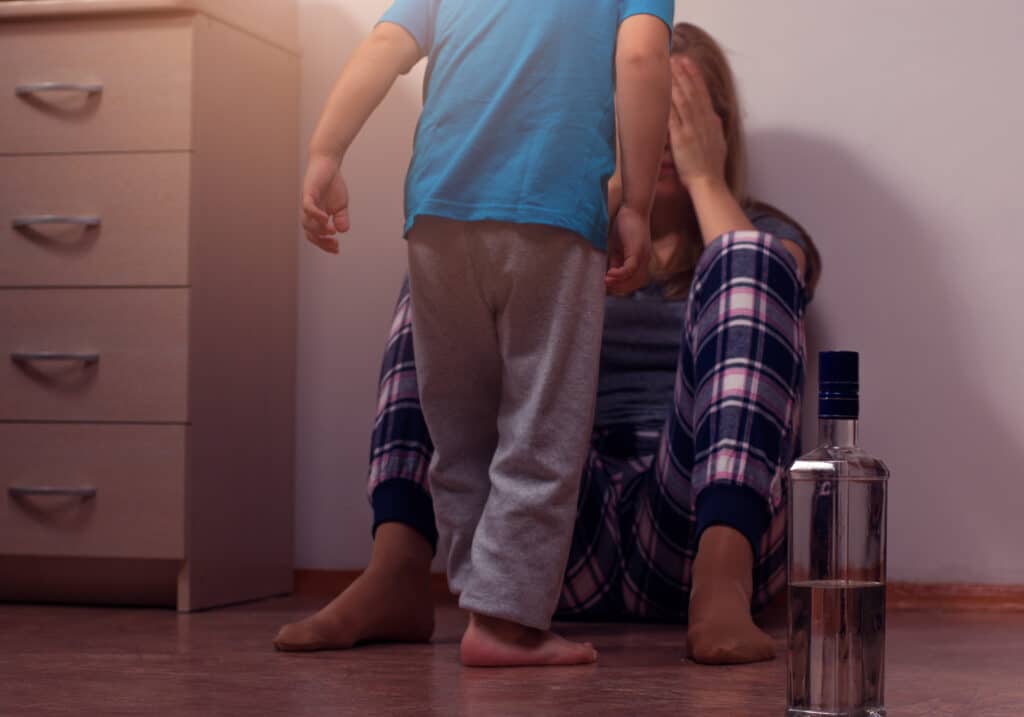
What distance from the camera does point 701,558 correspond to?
1.35 m

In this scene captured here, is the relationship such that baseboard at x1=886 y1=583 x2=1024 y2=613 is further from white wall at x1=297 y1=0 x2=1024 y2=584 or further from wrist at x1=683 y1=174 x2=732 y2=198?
wrist at x1=683 y1=174 x2=732 y2=198

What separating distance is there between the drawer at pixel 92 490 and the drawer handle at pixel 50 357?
0.08 meters

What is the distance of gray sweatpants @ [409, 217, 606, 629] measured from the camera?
3.99 feet

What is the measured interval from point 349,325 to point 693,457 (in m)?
0.74

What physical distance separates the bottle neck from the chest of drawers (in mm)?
1053

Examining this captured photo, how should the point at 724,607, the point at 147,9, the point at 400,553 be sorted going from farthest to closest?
1. the point at 147,9
2. the point at 400,553
3. the point at 724,607

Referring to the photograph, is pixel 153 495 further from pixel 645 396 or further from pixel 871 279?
pixel 871 279

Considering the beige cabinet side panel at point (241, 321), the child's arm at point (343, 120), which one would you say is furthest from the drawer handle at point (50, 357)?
the child's arm at point (343, 120)

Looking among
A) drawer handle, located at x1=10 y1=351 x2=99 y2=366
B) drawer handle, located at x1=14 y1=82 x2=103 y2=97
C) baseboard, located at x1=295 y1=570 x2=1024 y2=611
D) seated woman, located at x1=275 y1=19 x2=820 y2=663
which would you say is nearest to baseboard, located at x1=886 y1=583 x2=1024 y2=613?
baseboard, located at x1=295 y1=570 x2=1024 y2=611

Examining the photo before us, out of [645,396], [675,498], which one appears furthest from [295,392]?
[675,498]

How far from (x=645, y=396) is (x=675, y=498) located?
260 millimetres

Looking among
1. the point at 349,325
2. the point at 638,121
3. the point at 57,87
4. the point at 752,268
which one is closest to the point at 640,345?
the point at 752,268

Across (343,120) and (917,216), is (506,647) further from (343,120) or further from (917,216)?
(917,216)

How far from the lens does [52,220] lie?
70.6 inches
